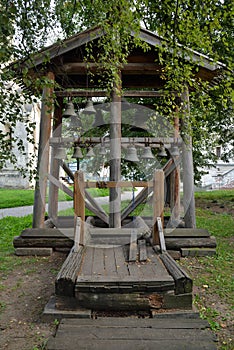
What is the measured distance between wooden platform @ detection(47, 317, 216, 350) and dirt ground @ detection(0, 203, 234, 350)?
0.57ft

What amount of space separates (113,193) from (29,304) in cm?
311

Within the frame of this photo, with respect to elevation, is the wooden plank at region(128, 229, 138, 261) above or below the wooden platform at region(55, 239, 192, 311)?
above

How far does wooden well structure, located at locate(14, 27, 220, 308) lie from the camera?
340 centimetres

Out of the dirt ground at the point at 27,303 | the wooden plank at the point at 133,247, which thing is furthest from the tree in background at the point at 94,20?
the wooden plank at the point at 133,247

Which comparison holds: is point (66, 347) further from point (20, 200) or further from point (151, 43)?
point (20, 200)

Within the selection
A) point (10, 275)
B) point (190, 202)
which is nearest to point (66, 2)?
point (10, 275)

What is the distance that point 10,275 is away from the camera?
196 inches

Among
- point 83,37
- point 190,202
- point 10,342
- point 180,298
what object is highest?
point 83,37

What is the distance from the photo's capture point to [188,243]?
5961mm

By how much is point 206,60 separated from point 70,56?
9.27 feet

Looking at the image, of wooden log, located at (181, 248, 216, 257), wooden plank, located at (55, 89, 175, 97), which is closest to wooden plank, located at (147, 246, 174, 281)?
wooden log, located at (181, 248, 216, 257)

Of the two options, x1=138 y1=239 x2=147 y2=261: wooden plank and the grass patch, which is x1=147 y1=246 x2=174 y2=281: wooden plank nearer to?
x1=138 y1=239 x2=147 y2=261: wooden plank

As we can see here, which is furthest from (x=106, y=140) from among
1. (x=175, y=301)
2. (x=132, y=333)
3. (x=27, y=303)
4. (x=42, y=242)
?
(x=132, y=333)

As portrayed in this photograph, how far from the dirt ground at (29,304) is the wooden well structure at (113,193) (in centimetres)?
41
